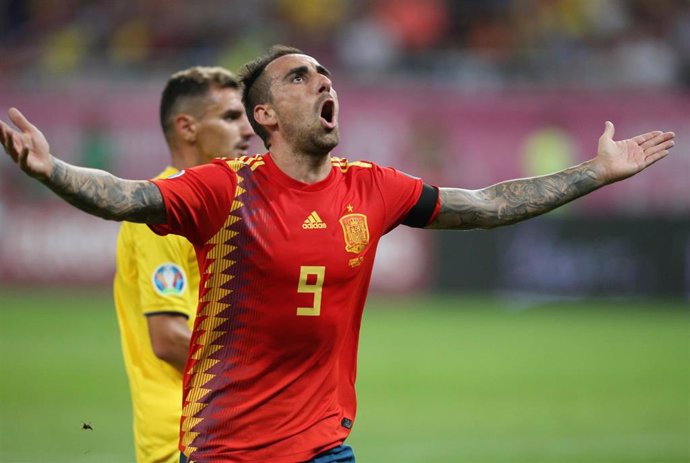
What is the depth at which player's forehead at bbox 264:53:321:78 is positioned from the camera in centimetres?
496

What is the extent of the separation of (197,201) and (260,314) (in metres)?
0.50

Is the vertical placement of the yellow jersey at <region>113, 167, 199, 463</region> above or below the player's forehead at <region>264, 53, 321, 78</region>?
below

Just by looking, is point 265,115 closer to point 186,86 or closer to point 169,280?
point 169,280

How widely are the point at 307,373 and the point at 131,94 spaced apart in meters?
16.7

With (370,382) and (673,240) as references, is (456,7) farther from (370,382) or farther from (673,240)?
(370,382)

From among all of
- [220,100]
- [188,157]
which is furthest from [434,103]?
[188,157]

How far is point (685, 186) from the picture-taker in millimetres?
20438

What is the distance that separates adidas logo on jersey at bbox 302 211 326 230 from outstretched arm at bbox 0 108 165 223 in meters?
0.57

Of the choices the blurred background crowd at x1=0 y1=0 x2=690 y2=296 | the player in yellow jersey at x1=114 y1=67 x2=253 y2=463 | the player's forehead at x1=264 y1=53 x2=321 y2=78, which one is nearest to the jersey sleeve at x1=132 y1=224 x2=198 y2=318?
the player in yellow jersey at x1=114 y1=67 x2=253 y2=463

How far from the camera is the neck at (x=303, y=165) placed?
15.8ft

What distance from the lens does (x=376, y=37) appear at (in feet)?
73.2

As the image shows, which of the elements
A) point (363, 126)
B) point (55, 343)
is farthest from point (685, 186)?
point (55, 343)

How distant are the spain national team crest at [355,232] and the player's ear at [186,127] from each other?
1825 millimetres

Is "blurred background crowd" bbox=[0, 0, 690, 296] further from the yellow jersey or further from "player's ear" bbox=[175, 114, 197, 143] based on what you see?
the yellow jersey
